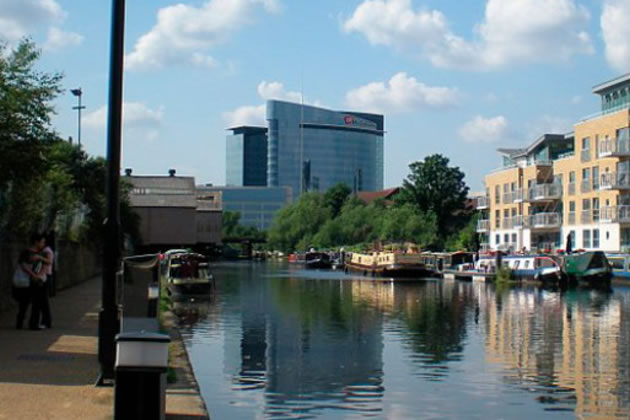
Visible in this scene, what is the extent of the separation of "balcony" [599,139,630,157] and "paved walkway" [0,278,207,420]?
53.3 meters

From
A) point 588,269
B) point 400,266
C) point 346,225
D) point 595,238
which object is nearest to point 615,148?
point 595,238

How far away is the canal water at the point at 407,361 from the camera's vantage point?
14047mm

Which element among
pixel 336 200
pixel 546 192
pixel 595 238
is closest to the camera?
pixel 595 238

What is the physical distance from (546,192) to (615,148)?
12.8 metres

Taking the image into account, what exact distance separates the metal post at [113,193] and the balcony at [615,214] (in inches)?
2297

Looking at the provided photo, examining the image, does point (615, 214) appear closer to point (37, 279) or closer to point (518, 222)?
point (518, 222)

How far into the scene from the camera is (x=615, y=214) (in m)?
67.3

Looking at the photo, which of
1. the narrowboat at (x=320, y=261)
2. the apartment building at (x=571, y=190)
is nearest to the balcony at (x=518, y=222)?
the apartment building at (x=571, y=190)

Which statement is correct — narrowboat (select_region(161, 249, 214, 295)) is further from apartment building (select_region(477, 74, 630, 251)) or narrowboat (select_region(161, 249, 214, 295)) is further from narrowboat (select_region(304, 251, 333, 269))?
narrowboat (select_region(304, 251, 333, 269))

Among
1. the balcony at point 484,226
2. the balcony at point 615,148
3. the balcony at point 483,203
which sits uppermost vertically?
the balcony at point 615,148

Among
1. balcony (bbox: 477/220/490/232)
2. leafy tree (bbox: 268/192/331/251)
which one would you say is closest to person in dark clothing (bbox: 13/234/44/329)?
balcony (bbox: 477/220/490/232)

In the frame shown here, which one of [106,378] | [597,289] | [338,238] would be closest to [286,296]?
[597,289]

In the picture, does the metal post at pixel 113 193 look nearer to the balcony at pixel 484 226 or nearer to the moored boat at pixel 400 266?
the moored boat at pixel 400 266

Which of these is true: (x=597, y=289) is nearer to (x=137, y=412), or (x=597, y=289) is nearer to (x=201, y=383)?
(x=201, y=383)
